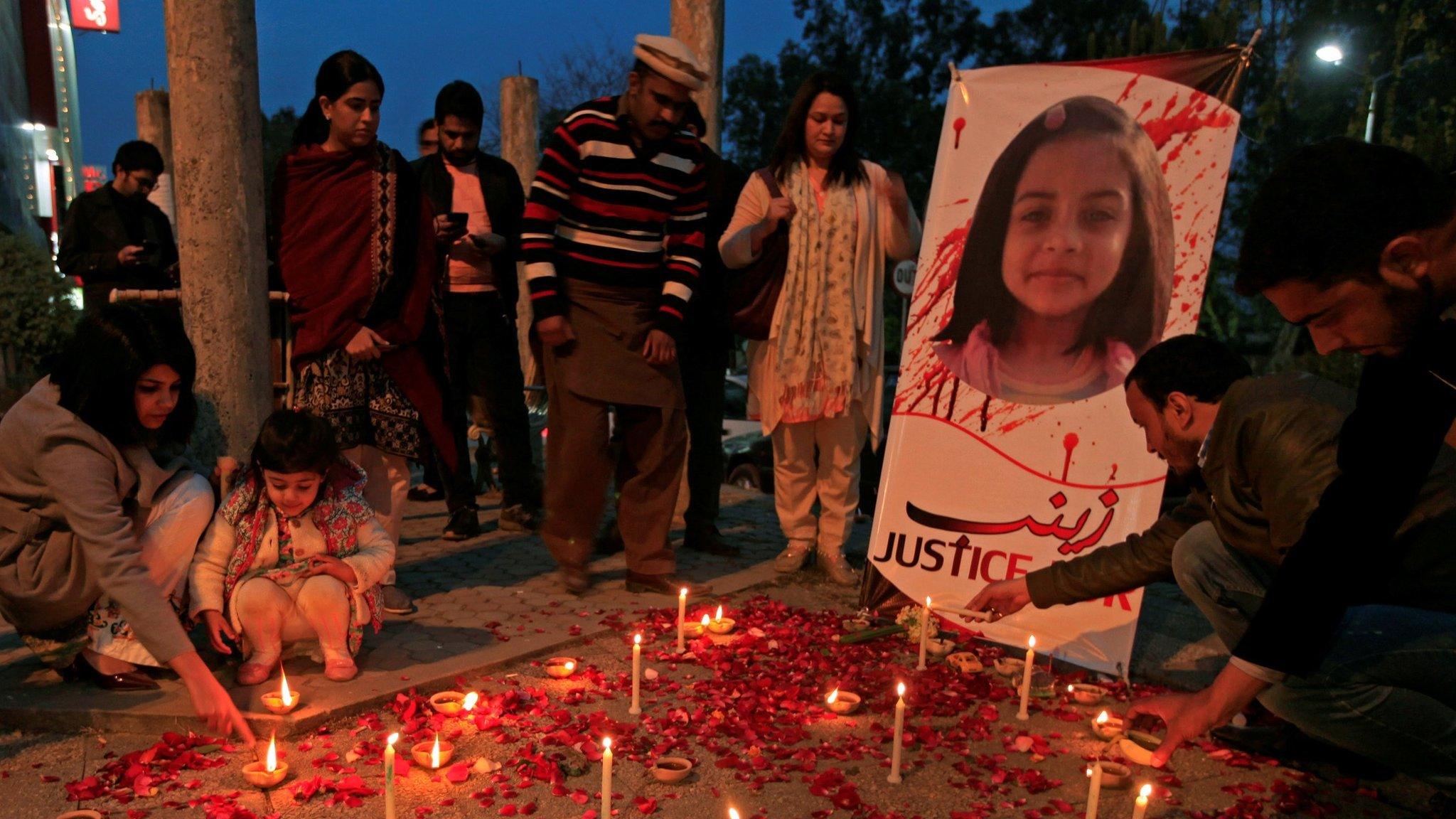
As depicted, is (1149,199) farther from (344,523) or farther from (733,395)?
(733,395)

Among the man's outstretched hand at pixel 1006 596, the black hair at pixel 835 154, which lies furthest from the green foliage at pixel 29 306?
the man's outstretched hand at pixel 1006 596

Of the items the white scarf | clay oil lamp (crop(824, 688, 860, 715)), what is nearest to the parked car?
the white scarf

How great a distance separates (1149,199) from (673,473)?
2.22 m

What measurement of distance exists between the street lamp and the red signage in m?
32.6

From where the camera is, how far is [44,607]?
3.18 metres

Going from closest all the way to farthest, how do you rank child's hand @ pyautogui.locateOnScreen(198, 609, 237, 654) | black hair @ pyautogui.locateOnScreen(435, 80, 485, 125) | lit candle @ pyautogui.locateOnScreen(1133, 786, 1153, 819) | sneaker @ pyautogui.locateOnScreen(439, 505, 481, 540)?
lit candle @ pyautogui.locateOnScreen(1133, 786, 1153, 819), child's hand @ pyautogui.locateOnScreen(198, 609, 237, 654), black hair @ pyautogui.locateOnScreen(435, 80, 485, 125), sneaker @ pyautogui.locateOnScreen(439, 505, 481, 540)

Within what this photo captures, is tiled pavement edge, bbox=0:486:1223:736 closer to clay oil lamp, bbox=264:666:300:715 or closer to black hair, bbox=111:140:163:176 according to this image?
clay oil lamp, bbox=264:666:300:715

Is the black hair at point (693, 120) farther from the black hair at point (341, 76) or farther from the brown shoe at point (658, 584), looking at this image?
the brown shoe at point (658, 584)

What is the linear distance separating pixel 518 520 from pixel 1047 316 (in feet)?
10.3

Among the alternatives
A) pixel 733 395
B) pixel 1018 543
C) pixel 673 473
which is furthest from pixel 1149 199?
pixel 733 395

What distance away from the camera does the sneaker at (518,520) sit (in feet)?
19.1

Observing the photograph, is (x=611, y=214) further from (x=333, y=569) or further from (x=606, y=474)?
(x=333, y=569)

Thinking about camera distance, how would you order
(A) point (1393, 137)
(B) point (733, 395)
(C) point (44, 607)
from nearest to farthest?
(C) point (44, 607) → (B) point (733, 395) → (A) point (1393, 137)

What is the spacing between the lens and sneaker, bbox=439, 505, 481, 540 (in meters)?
5.60
